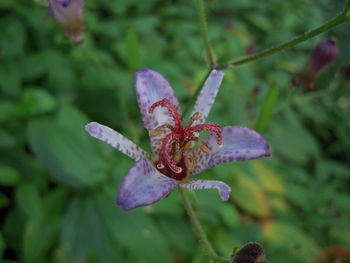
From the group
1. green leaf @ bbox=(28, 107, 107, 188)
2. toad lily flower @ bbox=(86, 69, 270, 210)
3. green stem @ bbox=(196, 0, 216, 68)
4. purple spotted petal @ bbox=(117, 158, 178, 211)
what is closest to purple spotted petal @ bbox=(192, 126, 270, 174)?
toad lily flower @ bbox=(86, 69, 270, 210)

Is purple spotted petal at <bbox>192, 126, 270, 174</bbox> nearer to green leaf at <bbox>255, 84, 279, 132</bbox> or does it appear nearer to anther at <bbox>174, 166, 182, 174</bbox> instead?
anther at <bbox>174, 166, 182, 174</bbox>

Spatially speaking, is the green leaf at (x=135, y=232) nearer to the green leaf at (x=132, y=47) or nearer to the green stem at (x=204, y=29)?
the green leaf at (x=132, y=47)

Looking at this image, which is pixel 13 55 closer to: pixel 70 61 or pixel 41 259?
pixel 70 61

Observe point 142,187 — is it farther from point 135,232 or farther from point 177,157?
point 135,232

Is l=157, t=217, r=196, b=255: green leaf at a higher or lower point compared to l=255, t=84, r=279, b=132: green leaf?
lower

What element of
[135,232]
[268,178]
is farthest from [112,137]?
[268,178]

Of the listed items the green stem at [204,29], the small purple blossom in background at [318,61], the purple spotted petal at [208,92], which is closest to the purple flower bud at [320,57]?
the small purple blossom in background at [318,61]
